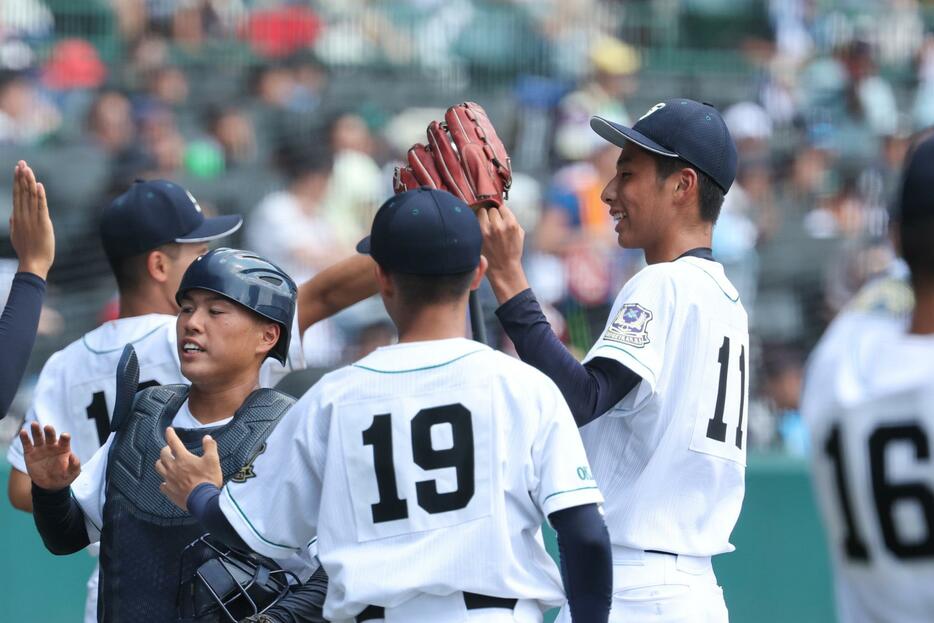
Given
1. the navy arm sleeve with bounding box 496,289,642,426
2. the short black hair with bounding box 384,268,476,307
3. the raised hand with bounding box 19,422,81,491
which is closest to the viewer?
the short black hair with bounding box 384,268,476,307

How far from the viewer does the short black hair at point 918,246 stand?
2.29 meters

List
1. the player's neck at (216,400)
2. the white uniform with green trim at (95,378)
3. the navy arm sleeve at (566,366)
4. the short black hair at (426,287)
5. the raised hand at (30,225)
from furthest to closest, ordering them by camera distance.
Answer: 1. the white uniform with green trim at (95,378)
2. the raised hand at (30,225)
3. the player's neck at (216,400)
4. the navy arm sleeve at (566,366)
5. the short black hair at (426,287)

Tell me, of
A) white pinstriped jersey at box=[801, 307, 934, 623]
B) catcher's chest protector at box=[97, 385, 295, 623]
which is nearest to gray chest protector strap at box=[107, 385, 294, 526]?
catcher's chest protector at box=[97, 385, 295, 623]

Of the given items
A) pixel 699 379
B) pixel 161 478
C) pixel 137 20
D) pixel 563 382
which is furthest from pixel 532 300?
pixel 137 20

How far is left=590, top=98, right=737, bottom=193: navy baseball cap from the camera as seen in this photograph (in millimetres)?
3508

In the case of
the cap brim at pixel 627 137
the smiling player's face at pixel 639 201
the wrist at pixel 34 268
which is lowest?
the wrist at pixel 34 268

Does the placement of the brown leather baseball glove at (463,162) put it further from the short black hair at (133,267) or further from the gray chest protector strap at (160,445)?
the short black hair at (133,267)

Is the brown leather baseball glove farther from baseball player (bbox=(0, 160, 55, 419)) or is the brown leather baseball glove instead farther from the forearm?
baseball player (bbox=(0, 160, 55, 419))

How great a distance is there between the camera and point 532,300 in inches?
128

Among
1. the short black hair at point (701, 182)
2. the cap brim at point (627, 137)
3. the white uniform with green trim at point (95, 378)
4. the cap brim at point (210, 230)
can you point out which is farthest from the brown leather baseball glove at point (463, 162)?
the cap brim at point (210, 230)

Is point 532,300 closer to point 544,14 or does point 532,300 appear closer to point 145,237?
point 145,237

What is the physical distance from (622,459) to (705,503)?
0.74 ft

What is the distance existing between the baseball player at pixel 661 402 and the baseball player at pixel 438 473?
39cm

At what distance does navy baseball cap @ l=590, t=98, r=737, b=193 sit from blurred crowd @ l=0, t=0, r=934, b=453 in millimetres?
3695
